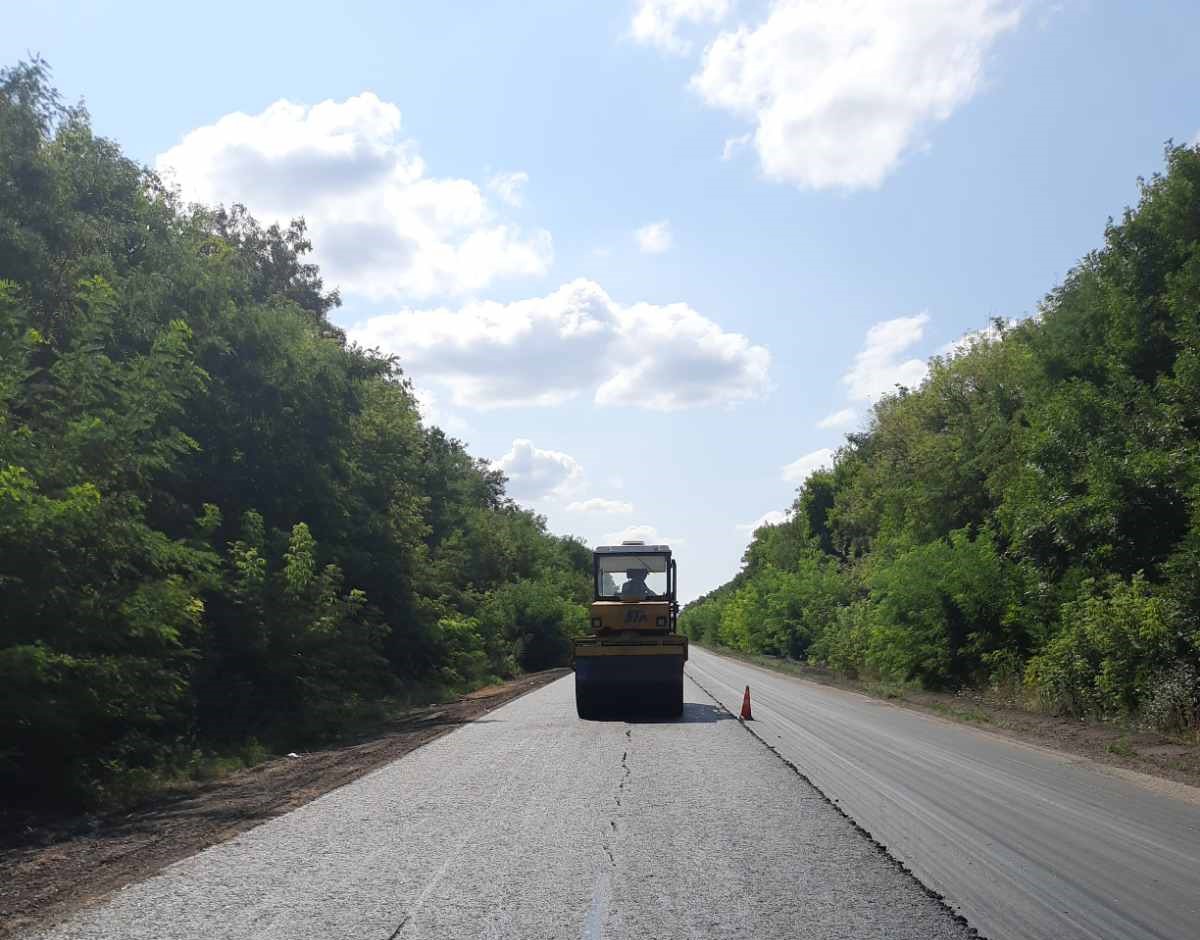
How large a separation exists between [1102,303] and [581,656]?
653 inches

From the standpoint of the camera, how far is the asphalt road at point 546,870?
6.36m

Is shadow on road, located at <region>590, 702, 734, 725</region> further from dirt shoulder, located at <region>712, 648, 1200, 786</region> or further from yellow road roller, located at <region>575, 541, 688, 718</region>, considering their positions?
dirt shoulder, located at <region>712, 648, 1200, 786</region>

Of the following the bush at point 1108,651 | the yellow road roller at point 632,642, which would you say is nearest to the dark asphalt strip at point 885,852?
the yellow road roller at point 632,642

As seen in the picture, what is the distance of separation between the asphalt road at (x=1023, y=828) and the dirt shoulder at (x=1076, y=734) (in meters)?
0.83

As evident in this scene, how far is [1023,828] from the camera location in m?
9.58

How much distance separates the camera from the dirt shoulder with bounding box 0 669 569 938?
7.52 m

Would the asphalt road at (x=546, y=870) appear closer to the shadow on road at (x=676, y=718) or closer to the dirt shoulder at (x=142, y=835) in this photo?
the dirt shoulder at (x=142, y=835)

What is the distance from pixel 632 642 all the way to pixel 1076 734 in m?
8.51

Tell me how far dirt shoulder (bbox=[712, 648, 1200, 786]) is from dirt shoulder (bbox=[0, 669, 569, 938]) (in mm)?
10841

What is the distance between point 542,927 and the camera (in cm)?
627

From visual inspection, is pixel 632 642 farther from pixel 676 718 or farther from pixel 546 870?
pixel 546 870

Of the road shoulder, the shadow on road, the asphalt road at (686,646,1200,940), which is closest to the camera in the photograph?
the asphalt road at (686,646,1200,940)

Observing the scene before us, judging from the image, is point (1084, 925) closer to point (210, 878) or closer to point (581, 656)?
point (210, 878)

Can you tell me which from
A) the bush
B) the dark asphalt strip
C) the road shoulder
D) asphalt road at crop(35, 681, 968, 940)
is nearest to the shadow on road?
the dark asphalt strip
